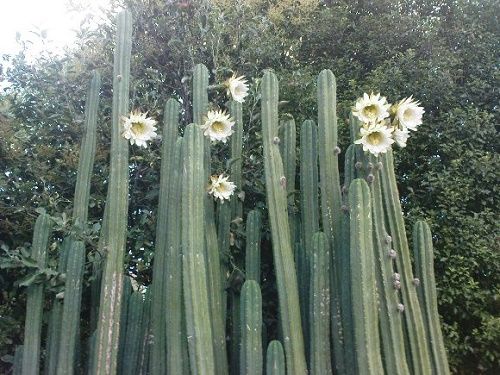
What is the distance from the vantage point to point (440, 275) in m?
4.50

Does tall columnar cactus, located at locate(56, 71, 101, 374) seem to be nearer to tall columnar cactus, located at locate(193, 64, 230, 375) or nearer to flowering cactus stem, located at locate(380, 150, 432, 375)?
tall columnar cactus, located at locate(193, 64, 230, 375)

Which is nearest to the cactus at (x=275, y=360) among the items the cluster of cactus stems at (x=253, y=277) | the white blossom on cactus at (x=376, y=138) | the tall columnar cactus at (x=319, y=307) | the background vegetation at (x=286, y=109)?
the cluster of cactus stems at (x=253, y=277)

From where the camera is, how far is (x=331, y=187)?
11.3 ft

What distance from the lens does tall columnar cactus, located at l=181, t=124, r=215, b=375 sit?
9.89 feet

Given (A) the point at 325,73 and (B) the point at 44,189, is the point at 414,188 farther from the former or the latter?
(B) the point at 44,189

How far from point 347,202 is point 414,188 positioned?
207cm

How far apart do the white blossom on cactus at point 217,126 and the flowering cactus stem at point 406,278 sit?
957 millimetres

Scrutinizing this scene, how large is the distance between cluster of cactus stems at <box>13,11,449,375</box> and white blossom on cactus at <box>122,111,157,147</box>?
0.33ft

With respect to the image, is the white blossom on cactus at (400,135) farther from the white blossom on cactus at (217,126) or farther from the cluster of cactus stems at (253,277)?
the white blossom on cactus at (217,126)

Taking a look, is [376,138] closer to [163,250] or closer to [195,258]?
[195,258]

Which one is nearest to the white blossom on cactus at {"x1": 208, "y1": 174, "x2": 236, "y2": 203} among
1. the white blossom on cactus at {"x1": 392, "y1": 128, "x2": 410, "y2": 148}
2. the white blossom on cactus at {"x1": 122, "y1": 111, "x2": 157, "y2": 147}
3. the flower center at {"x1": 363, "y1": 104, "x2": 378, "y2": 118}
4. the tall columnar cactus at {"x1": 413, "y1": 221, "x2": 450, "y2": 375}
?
the white blossom on cactus at {"x1": 122, "y1": 111, "x2": 157, "y2": 147}

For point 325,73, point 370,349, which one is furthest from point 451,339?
point 325,73

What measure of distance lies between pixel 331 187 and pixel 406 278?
2.21 feet

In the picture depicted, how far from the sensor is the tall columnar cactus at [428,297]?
10.3 ft
